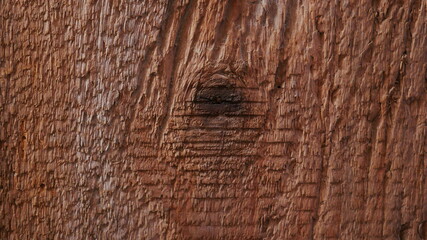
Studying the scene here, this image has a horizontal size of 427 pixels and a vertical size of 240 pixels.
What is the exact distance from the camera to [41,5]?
0.84m

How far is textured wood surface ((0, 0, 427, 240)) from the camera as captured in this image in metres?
0.83

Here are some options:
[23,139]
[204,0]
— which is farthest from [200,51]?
[23,139]

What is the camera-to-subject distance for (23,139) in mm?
842

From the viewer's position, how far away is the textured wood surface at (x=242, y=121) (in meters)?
0.83

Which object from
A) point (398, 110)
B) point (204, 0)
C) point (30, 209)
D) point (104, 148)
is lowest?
point (30, 209)

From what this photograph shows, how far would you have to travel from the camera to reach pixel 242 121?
0.83m

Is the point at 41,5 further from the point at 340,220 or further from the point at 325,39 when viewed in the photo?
the point at 340,220

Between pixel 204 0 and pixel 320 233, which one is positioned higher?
pixel 204 0

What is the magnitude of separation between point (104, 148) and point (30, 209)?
14cm

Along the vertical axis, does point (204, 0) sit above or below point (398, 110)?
above

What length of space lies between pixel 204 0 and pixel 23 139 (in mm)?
328

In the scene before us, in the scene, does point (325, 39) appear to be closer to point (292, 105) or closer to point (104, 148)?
point (292, 105)

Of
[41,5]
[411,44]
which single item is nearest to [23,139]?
[41,5]

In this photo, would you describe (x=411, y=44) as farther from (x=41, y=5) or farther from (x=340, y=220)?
(x=41, y=5)
